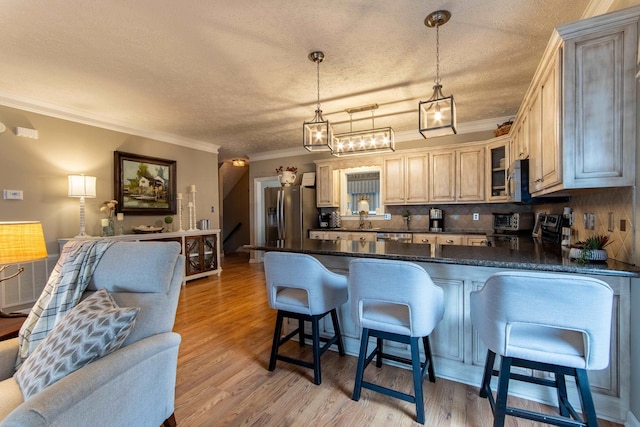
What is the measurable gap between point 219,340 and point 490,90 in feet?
12.9

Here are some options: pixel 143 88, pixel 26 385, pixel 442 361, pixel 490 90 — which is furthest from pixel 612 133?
pixel 143 88

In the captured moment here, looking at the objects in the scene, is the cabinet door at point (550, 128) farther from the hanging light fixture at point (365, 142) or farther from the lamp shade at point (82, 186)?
the lamp shade at point (82, 186)

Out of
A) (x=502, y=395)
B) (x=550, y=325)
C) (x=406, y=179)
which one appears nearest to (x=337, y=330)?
(x=502, y=395)

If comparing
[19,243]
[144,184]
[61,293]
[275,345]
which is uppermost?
[144,184]

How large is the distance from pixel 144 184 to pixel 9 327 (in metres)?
3.40

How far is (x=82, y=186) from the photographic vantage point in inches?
146

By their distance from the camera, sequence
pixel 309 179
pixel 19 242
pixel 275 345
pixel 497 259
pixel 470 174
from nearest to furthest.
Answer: pixel 19 242 → pixel 497 259 → pixel 275 345 → pixel 470 174 → pixel 309 179

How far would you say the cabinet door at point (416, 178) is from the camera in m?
4.66

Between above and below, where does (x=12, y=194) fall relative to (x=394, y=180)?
below

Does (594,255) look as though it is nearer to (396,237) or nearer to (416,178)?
(396,237)

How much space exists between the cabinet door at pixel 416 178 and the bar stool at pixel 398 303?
324 cm

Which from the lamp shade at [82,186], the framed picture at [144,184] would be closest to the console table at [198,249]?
the framed picture at [144,184]

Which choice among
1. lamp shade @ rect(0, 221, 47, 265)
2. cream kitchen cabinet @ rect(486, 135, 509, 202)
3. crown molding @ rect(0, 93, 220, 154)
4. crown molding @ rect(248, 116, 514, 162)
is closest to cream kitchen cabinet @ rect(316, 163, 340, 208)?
crown molding @ rect(248, 116, 514, 162)

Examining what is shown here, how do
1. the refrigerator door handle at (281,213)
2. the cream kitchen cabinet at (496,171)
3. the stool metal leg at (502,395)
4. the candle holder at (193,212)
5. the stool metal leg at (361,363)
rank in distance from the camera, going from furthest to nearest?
the refrigerator door handle at (281,213) → the candle holder at (193,212) → the cream kitchen cabinet at (496,171) → the stool metal leg at (361,363) → the stool metal leg at (502,395)
